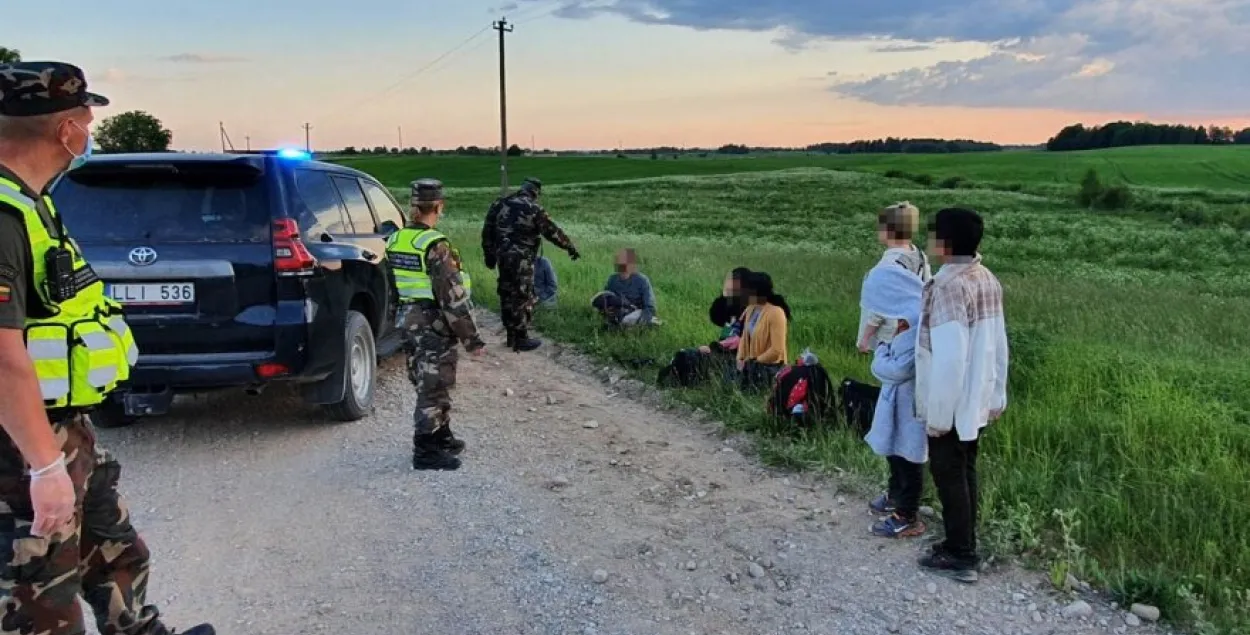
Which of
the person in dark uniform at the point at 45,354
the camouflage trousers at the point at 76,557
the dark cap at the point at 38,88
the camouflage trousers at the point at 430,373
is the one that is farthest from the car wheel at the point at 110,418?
the dark cap at the point at 38,88

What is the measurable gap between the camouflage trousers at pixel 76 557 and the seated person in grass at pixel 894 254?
3.21 m

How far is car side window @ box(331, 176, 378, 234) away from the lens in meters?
6.46

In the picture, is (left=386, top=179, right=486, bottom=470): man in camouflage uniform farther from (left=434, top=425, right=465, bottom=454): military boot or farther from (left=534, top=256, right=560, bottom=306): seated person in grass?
(left=534, top=256, right=560, bottom=306): seated person in grass

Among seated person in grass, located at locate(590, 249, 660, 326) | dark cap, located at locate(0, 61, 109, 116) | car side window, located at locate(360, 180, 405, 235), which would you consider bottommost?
seated person in grass, located at locate(590, 249, 660, 326)

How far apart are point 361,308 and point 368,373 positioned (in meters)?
0.49

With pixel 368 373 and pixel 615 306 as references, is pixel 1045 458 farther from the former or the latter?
pixel 615 306

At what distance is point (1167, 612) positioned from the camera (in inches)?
129

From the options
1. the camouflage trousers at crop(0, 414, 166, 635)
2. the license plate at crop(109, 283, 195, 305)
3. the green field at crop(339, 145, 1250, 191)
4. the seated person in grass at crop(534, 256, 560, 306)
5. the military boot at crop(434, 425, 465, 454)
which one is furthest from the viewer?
the green field at crop(339, 145, 1250, 191)

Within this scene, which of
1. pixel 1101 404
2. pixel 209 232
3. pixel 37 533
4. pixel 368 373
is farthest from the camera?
pixel 368 373

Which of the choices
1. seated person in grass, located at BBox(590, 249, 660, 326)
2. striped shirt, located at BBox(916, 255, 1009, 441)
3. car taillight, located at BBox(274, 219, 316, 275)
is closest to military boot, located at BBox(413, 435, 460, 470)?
car taillight, located at BBox(274, 219, 316, 275)

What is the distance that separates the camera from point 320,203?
587 centimetres

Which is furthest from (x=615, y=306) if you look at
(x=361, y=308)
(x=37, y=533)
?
(x=37, y=533)

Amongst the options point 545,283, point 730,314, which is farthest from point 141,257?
point 545,283

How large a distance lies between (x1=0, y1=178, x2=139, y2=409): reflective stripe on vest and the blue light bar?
3254 millimetres
